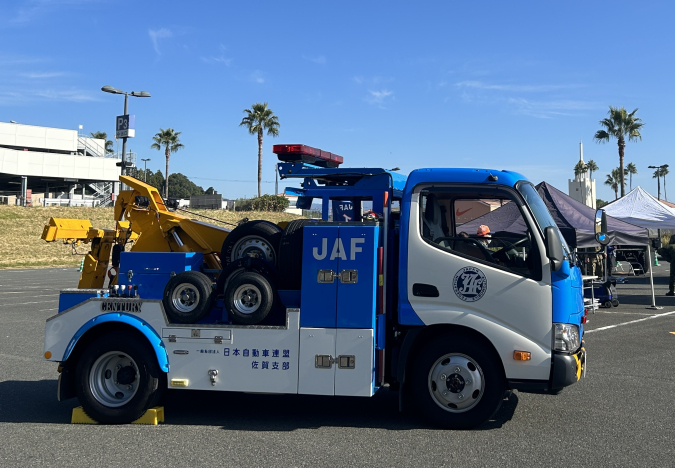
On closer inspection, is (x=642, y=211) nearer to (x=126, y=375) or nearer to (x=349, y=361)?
(x=349, y=361)

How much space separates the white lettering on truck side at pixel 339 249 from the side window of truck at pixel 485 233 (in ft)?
2.09

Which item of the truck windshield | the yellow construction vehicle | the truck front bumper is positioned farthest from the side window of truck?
the yellow construction vehicle

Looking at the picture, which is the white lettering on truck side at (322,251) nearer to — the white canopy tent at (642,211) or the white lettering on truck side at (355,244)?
the white lettering on truck side at (355,244)

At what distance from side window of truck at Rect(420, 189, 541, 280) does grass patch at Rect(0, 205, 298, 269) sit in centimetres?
3102

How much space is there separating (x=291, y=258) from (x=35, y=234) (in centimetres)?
4499

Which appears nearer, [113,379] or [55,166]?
[113,379]

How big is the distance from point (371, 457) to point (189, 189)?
150 meters

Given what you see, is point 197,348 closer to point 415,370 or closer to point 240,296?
point 240,296

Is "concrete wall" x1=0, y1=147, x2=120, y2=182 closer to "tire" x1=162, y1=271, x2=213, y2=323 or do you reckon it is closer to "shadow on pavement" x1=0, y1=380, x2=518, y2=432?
"shadow on pavement" x1=0, y1=380, x2=518, y2=432

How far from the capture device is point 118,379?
21.6 feet

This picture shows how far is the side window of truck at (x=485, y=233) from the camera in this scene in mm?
6078

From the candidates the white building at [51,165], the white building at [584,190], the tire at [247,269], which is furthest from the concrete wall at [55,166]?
the tire at [247,269]

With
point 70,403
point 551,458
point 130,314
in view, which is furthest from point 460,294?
point 70,403

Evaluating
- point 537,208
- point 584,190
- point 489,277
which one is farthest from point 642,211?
point 584,190
